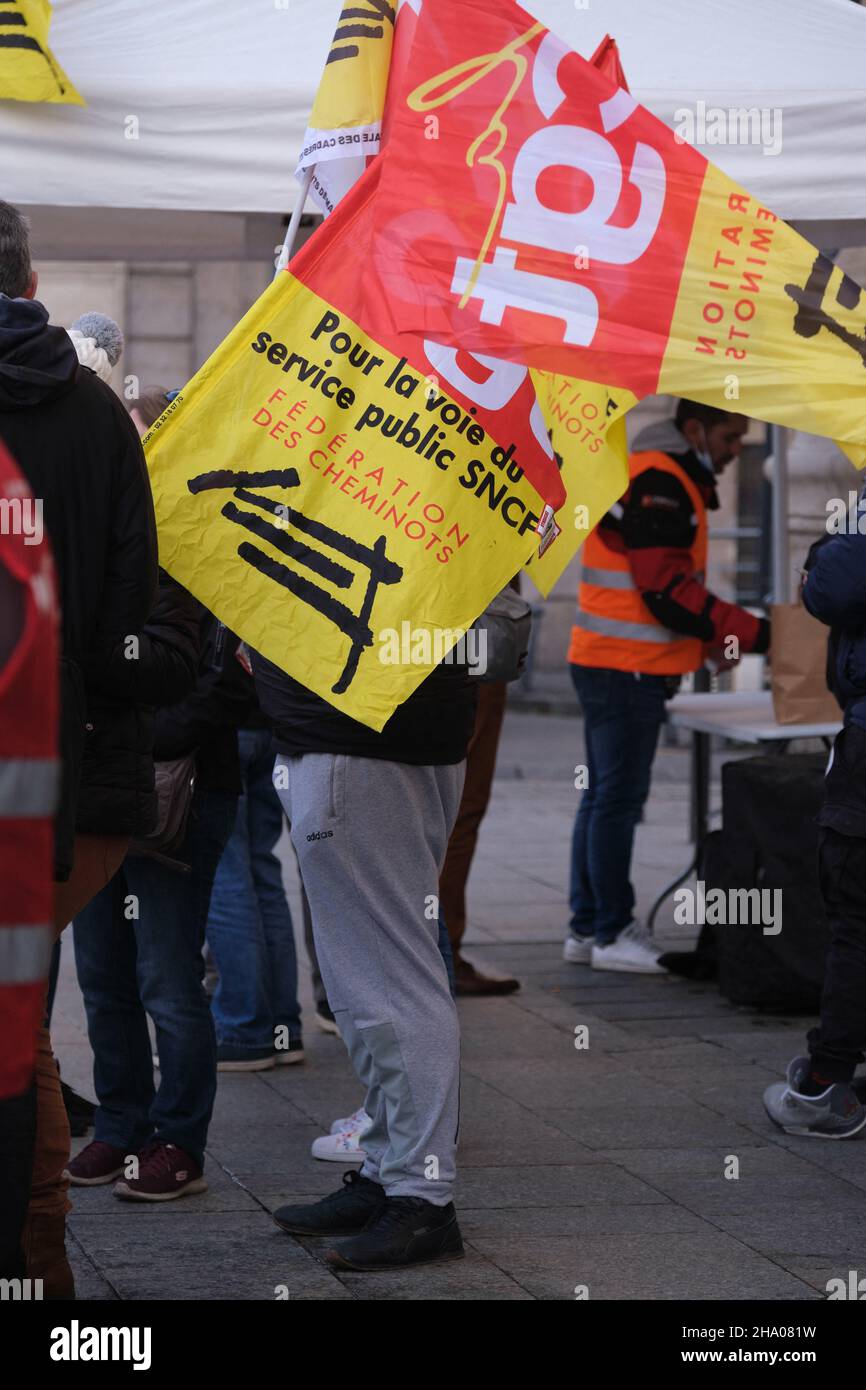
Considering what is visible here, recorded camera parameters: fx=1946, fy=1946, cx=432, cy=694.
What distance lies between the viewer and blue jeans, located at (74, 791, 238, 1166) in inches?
167

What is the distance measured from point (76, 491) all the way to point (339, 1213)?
163 cm

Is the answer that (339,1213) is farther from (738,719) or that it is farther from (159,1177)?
(738,719)

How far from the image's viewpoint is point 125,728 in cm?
367

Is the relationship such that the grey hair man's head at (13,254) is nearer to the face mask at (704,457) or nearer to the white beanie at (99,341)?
the white beanie at (99,341)

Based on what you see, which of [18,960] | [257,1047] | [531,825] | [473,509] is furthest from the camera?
[531,825]

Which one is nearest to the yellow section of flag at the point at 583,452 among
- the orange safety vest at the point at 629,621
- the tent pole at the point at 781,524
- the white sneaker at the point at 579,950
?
the orange safety vest at the point at 629,621

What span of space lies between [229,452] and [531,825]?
713 cm

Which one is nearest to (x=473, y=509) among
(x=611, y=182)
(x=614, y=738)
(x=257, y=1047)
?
(x=611, y=182)

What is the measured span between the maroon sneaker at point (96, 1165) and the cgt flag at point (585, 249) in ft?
6.60

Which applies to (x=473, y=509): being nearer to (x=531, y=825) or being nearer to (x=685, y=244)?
(x=685, y=244)

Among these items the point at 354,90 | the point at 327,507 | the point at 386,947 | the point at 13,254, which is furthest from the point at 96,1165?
the point at 354,90

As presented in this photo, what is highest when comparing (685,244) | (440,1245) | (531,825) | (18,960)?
(685,244)

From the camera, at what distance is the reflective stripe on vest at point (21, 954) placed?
1.96 metres

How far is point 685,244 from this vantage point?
3.89 meters
